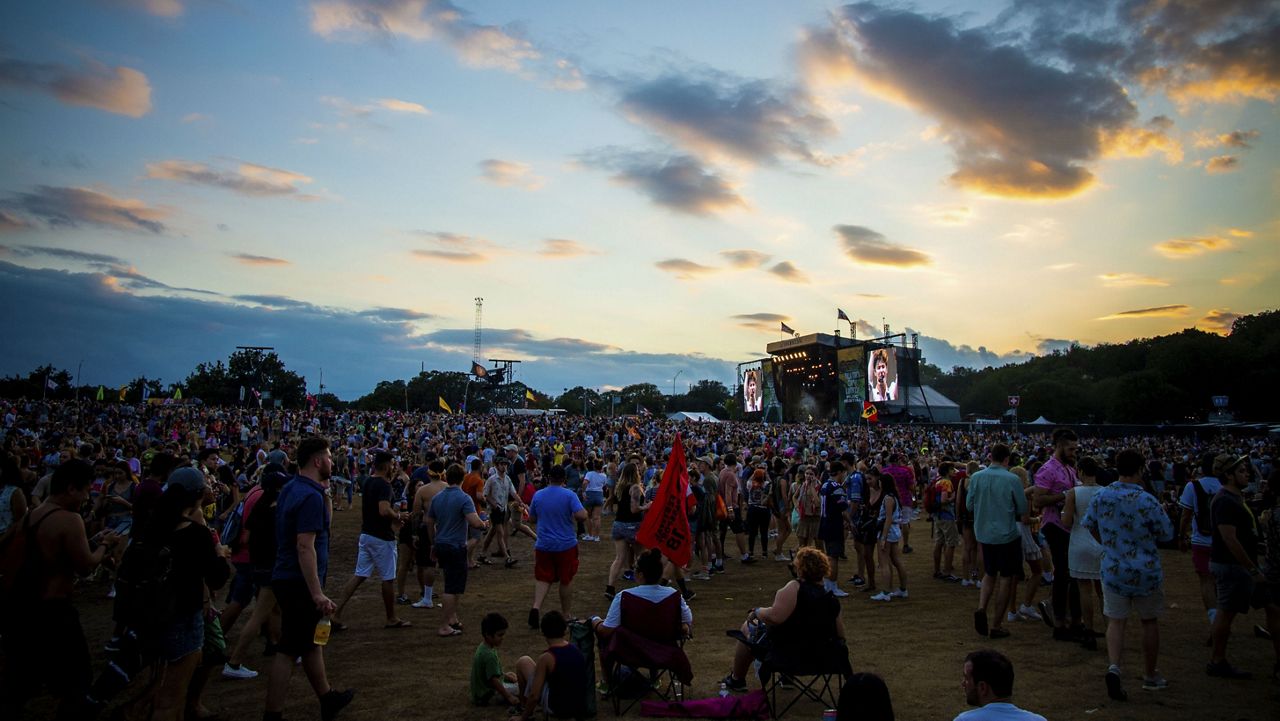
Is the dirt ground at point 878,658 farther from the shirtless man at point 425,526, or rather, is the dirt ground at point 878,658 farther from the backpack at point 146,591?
the backpack at point 146,591

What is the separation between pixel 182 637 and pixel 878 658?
603 cm

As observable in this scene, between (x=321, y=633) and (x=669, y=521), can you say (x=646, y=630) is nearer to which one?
(x=669, y=521)

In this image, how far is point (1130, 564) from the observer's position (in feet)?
18.8

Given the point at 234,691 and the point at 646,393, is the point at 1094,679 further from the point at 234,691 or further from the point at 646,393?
the point at 646,393

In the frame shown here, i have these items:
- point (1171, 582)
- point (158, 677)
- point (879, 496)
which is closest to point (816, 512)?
point (879, 496)

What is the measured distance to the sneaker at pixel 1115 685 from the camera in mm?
5613

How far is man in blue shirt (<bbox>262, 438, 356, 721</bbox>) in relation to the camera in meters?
4.76

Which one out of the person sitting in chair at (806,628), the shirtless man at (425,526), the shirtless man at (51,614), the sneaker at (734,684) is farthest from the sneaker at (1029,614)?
the shirtless man at (51,614)

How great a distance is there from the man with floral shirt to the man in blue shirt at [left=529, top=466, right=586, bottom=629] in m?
5.02

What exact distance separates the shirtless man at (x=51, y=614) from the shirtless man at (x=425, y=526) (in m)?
4.24

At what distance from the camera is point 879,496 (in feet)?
33.0

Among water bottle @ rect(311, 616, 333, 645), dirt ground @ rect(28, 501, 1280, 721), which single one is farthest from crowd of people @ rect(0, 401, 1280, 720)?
dirt ground @ rect(28, 501, 1280, 721)

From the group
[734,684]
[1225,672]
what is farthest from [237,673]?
[1225,672]

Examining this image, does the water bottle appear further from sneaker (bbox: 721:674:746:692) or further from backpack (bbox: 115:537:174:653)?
sneaker (bbox: 721:674:746:692)
